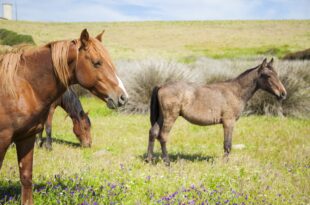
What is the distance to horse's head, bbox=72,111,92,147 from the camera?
8844mm

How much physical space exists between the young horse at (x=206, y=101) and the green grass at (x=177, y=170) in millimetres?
669

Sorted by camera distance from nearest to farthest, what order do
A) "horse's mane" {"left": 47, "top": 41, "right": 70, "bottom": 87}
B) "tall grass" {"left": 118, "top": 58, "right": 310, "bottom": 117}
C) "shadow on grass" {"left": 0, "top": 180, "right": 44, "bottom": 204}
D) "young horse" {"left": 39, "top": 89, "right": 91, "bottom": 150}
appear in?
"horse's mane" {"left": 47, "top": 41, "right": 70, "bottom": 87}, "shadow on grass" {"left": 0, "top": 180, "right": 44, "bottom": 204}, "young horse" {"left": 39, "top": 89, "right": 91, "bottom": 150}, "tall grass" {"left": 118, "top": 58, "right": 310, "bottom": 117}

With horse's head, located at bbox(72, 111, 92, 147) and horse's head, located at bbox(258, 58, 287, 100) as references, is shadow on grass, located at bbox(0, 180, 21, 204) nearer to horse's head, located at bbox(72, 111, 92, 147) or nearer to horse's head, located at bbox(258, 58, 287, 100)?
horse's head, located at bbox(72, 111, 92, 147)

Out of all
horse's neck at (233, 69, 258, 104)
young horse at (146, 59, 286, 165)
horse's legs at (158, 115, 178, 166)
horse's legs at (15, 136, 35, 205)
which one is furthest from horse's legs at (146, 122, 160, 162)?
horse's legs at (15, 136, 35, 205)

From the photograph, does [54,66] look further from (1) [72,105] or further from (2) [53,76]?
(1) [72,105]

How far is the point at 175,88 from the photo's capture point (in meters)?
6.72

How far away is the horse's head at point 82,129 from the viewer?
29.0ft

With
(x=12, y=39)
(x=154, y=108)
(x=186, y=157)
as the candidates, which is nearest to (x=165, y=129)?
(x=154, y=108)

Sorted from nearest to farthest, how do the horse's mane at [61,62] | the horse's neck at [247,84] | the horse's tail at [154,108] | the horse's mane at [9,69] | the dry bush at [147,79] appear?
the horse's mane at [9,69] < the horse's mane at [61,62] < the horse's tail at [154,108] < the horse's neck at [247,84] < the dry bush at [147,79]

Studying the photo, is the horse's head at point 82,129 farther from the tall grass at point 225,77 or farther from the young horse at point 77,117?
the tall grass at point 225,77

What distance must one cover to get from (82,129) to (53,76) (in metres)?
5.42

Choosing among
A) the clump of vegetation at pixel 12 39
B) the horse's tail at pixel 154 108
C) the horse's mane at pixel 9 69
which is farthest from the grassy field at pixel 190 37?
the horse's mane at pixel 9 69

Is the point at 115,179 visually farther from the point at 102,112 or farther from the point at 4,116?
the point at 102,112

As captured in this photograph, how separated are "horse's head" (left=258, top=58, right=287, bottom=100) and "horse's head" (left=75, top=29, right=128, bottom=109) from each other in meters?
4.53
